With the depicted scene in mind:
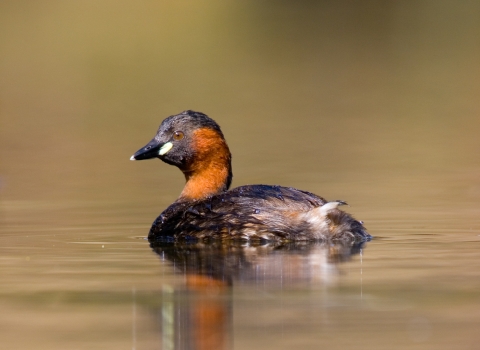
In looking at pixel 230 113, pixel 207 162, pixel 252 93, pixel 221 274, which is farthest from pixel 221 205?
pixel 252 93

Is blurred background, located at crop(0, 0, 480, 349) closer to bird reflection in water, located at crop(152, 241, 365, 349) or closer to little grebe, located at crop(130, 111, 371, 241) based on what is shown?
bird reflection in water, located at crop(152, 241, 365, 349)

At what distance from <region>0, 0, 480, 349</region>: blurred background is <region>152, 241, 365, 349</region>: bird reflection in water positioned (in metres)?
0.24

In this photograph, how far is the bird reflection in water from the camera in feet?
19.0

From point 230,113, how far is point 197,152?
11.8 m

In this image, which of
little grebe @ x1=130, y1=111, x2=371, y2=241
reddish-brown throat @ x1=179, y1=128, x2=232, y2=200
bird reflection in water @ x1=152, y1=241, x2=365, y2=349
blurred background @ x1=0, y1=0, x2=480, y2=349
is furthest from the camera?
reddish-brown throat @ x1=179, y1=128, x2=232, y2=200

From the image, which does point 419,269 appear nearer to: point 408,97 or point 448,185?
point 448,185

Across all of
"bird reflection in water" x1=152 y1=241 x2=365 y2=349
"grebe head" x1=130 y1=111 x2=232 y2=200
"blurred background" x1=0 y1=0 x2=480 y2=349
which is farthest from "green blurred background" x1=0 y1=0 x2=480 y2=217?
"bird reflection in water" x1=152 y1=241 x2=365 y2=349

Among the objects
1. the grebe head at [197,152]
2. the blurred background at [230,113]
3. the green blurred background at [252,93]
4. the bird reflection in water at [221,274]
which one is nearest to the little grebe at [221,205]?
the grebe head at [197,152]

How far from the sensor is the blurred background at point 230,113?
31.6 feet

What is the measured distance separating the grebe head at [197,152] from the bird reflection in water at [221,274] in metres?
1.02

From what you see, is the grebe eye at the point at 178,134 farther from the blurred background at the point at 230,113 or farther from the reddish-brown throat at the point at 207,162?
the blurred background at the point at 230,113

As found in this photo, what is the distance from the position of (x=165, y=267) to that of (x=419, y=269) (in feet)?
5.54

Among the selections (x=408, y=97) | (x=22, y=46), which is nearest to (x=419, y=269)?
(x=408, y=97)

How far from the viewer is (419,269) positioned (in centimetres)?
745
